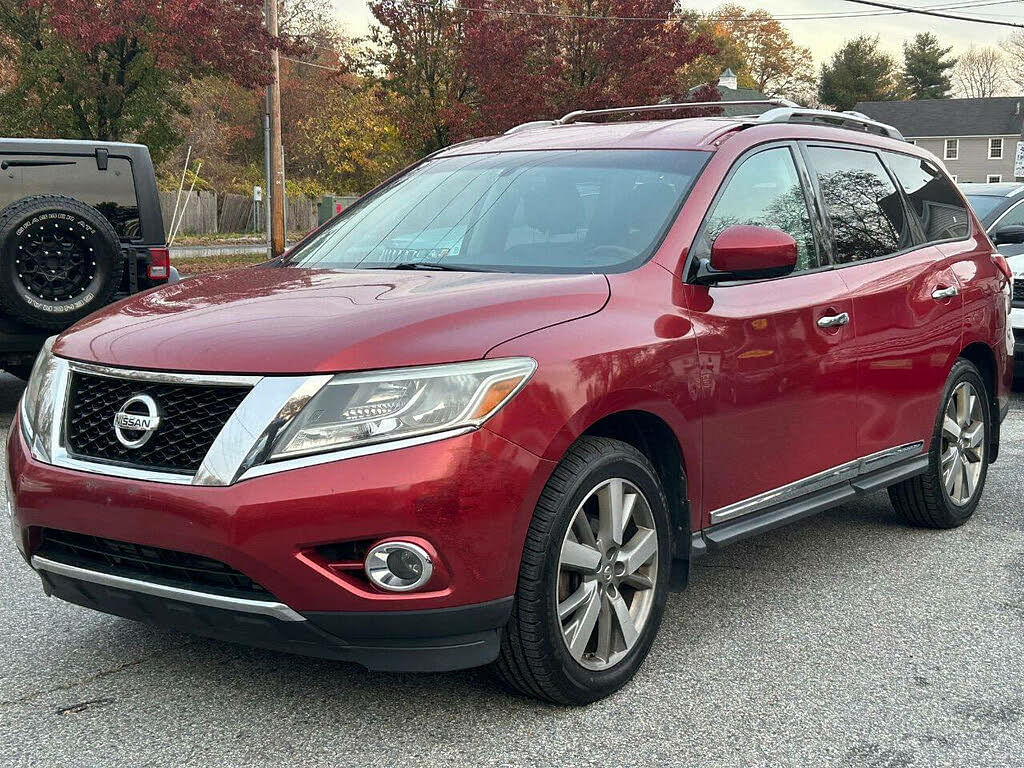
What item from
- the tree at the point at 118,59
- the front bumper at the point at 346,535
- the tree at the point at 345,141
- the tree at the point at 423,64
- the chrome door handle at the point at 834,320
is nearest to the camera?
the front bumper at the point at 346,535

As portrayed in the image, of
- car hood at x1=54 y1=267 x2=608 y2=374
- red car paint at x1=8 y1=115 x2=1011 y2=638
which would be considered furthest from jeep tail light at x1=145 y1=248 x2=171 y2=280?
car hood at x1=54 y1=267 x2=608 y2=374

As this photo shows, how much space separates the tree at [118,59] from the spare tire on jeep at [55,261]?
13.4m

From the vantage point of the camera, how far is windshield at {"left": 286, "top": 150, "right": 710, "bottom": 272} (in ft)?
13.3

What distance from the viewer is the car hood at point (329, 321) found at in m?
3.09

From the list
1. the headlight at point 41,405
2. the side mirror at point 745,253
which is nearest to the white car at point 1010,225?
the side mirror at point 745,253

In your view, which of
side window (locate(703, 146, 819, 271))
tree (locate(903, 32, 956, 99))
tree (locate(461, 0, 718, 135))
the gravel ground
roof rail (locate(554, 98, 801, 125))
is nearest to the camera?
the gravel ground

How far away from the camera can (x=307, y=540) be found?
117 inches

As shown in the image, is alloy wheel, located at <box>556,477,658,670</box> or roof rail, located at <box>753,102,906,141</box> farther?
roof rail, located at <box>753,102,906,141</box>

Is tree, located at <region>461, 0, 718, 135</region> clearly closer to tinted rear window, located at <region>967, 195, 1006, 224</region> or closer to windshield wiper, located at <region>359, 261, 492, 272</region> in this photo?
tinted rear window, located at <region>967, 195, 1006, 224</region>

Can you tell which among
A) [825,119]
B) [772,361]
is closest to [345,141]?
[825,119]

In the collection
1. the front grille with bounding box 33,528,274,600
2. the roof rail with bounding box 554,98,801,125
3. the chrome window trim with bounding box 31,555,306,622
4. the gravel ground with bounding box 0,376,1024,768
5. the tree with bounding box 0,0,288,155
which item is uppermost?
the tree with bounding box 0,0,288,155

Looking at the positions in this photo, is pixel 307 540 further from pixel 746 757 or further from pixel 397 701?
pixel 746 757

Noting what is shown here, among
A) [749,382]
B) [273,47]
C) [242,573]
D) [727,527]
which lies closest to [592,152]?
[749,382]

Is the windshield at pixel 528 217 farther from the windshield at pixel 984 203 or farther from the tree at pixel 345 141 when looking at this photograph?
the tree at pixel 345 141
